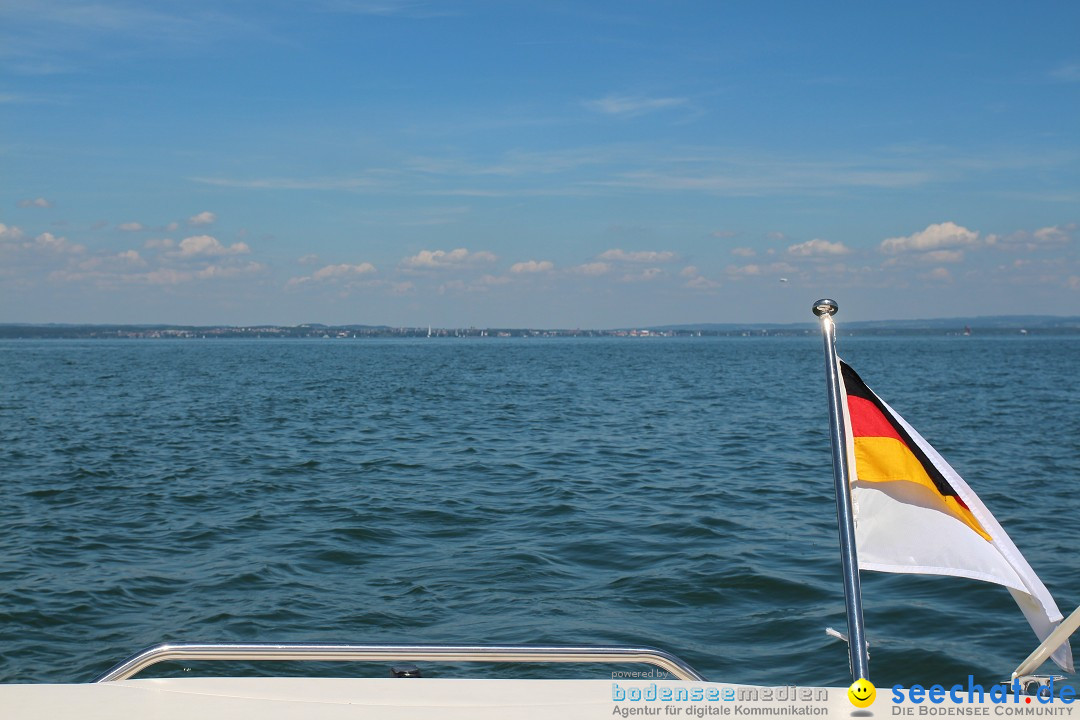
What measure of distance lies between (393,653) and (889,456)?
2.17 meters

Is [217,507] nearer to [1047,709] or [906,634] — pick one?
[906,634]

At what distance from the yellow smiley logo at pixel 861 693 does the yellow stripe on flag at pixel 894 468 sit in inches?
41.6

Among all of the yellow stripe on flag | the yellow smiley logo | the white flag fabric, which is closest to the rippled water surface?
the white flag fabric

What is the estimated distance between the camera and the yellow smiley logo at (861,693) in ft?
10.5

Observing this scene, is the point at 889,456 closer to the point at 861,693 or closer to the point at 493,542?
the point at 861,693

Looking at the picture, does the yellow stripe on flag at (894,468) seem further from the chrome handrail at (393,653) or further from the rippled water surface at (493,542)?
the rippled water surface at (493,542)

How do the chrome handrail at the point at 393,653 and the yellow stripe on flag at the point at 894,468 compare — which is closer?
the chrome handrail at the point at 393,653

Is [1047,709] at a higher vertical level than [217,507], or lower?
higher

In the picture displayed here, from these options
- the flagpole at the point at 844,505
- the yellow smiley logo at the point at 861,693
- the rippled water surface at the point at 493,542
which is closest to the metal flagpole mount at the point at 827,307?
the flagpole at the point at 844,505

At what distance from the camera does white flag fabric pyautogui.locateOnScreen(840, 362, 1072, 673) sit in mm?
3895

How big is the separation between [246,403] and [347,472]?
23.3 meters

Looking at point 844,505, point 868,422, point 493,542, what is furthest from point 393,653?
point 493,542

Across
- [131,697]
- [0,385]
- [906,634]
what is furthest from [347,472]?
[0,385]

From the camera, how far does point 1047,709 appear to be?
10.6ft
